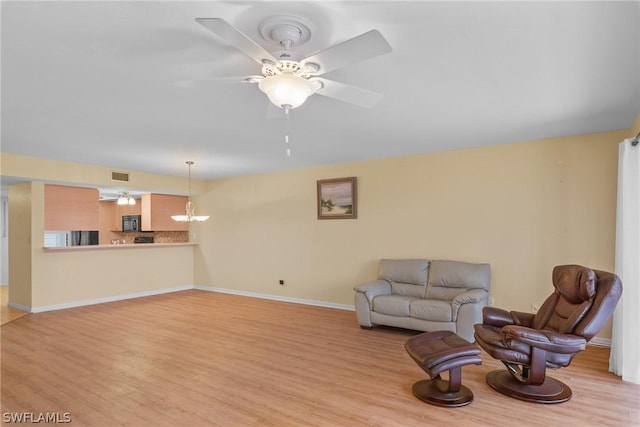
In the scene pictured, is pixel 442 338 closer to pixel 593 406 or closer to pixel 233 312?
pixel 593 406

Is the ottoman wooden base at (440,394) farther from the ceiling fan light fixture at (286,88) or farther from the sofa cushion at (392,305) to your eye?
the ceiling fan light fixture at (286,88)

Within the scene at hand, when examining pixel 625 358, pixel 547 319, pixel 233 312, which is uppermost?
pixel 547 319

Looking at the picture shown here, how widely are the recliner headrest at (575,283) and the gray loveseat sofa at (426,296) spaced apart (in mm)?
994

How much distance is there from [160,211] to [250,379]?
5.72m

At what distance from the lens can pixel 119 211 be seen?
9367 mm

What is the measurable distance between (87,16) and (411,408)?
315 centimetres

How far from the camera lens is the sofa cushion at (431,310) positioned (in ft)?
13.6

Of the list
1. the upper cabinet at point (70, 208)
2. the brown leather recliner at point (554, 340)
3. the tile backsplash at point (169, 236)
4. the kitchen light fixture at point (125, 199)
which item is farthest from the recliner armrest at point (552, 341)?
the kitchen light fixture at point (125, 199)

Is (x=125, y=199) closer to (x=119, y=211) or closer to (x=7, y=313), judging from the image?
(x=119, y=211)

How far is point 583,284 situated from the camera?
291 centimetres

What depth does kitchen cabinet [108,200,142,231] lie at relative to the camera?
8.86 m

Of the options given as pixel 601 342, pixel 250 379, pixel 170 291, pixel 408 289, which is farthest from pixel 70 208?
pixel 601 342

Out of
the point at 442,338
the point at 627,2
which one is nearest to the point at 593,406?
the point at 442,338

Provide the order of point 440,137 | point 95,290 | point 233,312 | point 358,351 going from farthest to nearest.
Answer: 1. point 95,290
2. point 233,312
3. point 440,137
4. point 358,351
